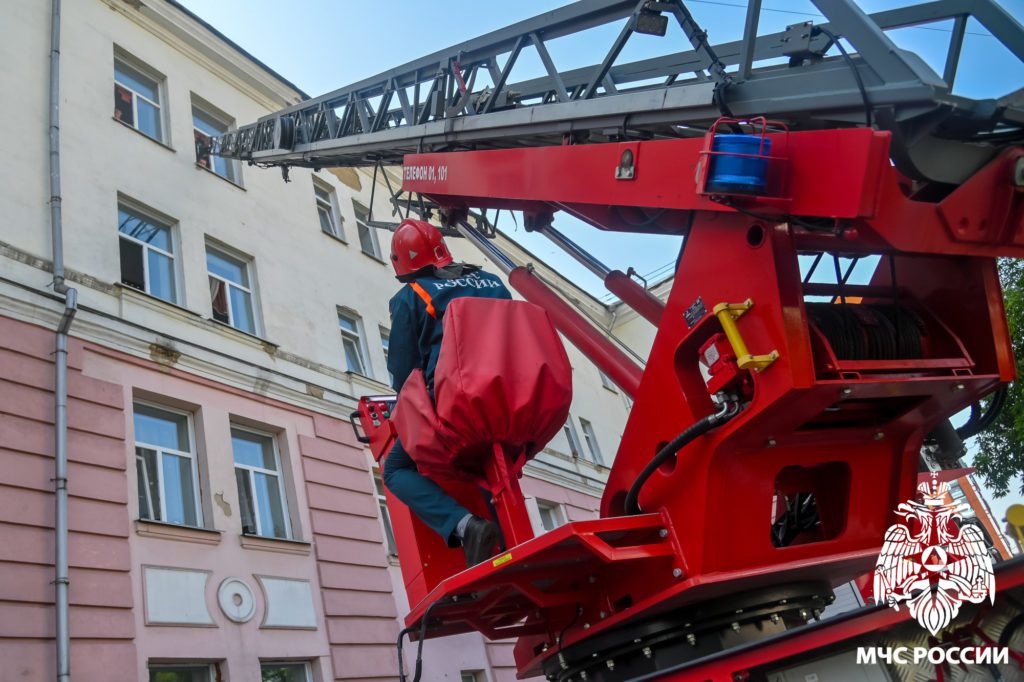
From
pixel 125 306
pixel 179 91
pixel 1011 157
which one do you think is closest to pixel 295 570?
pixel 125 306

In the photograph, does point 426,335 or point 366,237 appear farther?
A: point 366,237

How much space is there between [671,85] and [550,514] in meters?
13.8

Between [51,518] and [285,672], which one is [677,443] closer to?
[51,518]

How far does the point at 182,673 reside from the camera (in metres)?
8.77

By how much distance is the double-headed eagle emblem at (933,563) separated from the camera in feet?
9.70

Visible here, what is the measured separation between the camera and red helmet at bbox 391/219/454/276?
523cm

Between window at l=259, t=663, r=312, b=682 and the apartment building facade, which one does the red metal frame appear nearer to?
the apartment building facade

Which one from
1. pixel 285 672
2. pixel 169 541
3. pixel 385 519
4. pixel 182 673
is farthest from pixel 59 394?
pixel 385 519

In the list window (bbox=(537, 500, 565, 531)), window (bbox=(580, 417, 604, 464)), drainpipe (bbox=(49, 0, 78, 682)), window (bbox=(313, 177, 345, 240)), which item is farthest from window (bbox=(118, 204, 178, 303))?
window (bbox=(580, 417, 604, 464))

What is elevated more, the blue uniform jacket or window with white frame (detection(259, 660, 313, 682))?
the blue uniform jacket

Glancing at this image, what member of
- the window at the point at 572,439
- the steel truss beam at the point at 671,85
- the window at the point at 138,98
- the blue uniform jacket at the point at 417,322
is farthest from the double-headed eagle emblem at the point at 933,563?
the window at the point at 572,439

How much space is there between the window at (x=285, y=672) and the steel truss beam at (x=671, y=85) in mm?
5728

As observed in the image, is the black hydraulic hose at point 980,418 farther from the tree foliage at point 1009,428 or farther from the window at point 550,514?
the window at point 550,514

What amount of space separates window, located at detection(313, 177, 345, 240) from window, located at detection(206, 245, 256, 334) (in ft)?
10.3
